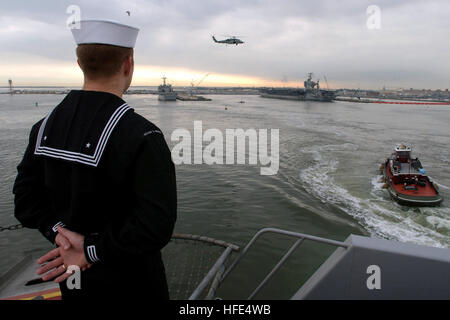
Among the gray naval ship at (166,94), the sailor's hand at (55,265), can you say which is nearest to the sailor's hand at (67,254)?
the sailor's hand at (55,265)

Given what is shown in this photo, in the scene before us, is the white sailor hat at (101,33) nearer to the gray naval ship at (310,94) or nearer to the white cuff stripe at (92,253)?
the white cuff stripe at (92,253)

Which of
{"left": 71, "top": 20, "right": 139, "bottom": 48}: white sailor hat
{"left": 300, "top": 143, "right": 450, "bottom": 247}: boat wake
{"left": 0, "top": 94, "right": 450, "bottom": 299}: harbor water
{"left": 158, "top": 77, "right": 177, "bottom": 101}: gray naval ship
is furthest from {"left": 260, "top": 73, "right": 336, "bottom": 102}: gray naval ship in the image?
{"left": 71, "top": 20, "right": 139, "bottom": 48}: white sailor hat

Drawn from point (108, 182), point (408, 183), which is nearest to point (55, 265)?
point (108, 182)

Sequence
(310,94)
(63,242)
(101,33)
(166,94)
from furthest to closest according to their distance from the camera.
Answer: (310,94) → (166,94) → (63,242) → (101,33)

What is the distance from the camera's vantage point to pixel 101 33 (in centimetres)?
122

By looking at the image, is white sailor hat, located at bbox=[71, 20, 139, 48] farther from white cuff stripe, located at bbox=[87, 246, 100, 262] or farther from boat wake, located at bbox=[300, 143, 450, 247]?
boat wake, located at bbox=[300, 143, 450, 247]

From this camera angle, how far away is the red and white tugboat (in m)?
13.3

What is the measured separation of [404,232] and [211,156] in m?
14.0

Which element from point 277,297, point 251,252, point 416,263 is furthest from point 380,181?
point 416,263

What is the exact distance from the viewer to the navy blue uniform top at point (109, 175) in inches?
47.9

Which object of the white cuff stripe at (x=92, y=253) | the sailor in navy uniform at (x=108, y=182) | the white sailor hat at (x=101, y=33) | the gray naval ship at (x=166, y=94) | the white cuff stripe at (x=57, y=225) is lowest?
the white cuff stripe at (x=92, y=253)

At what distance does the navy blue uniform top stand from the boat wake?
11.8 m

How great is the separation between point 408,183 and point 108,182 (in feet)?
54.3

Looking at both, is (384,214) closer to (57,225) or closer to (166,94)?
(57,225)
